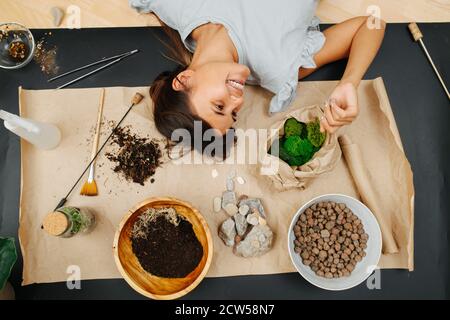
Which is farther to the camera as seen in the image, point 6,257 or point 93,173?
point 93,173

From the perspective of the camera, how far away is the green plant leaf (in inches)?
33.7

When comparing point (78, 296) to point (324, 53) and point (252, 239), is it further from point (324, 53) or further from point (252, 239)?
point (324, 53)

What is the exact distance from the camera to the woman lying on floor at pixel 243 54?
854 millimetres

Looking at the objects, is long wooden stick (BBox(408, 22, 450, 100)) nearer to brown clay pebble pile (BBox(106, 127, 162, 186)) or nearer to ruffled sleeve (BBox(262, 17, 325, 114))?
ruffled sleeve (BBox(262, 17, 325, 114))

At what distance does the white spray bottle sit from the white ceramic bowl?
0.58 metres

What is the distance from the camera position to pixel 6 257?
0.87 meters

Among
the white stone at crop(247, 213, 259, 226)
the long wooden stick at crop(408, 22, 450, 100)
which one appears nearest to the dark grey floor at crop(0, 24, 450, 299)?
the long wooden stick at crop(408, 22, 450, 100)

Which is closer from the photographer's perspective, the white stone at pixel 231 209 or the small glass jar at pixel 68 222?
the small glass jar at pixel 68 222

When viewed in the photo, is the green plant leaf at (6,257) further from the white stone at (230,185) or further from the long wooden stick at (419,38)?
the long wooden stick at (419,38)

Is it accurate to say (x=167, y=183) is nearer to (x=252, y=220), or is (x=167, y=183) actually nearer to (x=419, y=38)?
(x=252, y=220)

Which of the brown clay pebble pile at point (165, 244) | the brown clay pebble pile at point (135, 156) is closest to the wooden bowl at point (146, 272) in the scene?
the brown clay pebble pile at point (165, 244)

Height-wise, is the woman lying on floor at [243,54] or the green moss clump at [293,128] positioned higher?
the woman lying on floor at [243,54]

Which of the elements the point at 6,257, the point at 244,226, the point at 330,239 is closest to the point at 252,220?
the point at 244,226

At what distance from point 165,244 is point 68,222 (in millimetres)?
207
